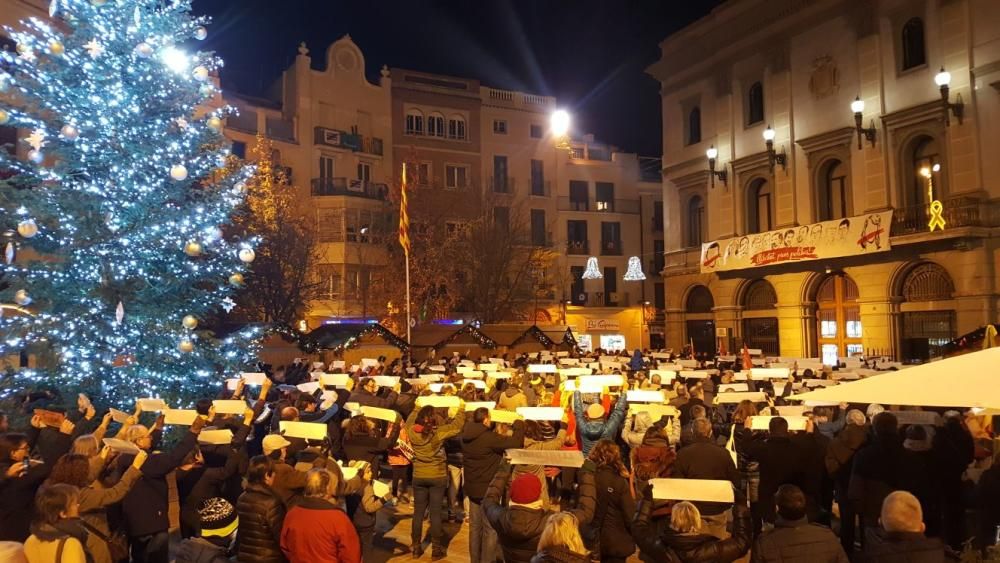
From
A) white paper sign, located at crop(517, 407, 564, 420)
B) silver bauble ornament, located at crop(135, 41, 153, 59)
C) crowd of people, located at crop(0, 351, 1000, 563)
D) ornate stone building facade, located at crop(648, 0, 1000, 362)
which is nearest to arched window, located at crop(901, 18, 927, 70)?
ornate stone building facade, located at crop(648, 0, 1000, 362)

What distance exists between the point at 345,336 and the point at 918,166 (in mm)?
21722

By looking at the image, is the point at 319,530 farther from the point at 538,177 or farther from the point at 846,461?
the point at 538,177

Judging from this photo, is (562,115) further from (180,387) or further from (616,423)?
(616,423)

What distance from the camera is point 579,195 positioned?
186 feet

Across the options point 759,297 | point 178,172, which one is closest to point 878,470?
point 178,172

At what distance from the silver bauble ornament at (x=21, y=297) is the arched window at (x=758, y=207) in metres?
29.3

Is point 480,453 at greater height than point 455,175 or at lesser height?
lesser

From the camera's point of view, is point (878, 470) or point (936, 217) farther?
point (936, 217)

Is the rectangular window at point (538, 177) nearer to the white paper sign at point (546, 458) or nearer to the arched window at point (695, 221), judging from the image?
the arched window at point (695, 221)

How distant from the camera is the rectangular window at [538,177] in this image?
54625 millimetres

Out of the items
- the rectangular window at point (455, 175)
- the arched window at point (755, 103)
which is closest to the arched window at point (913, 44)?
the arched window at point (755, 103)

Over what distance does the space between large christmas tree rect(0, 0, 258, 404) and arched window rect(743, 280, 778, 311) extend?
2554cm

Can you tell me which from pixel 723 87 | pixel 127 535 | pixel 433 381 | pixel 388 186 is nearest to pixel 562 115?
pixel 723 87

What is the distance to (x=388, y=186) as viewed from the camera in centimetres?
4822
